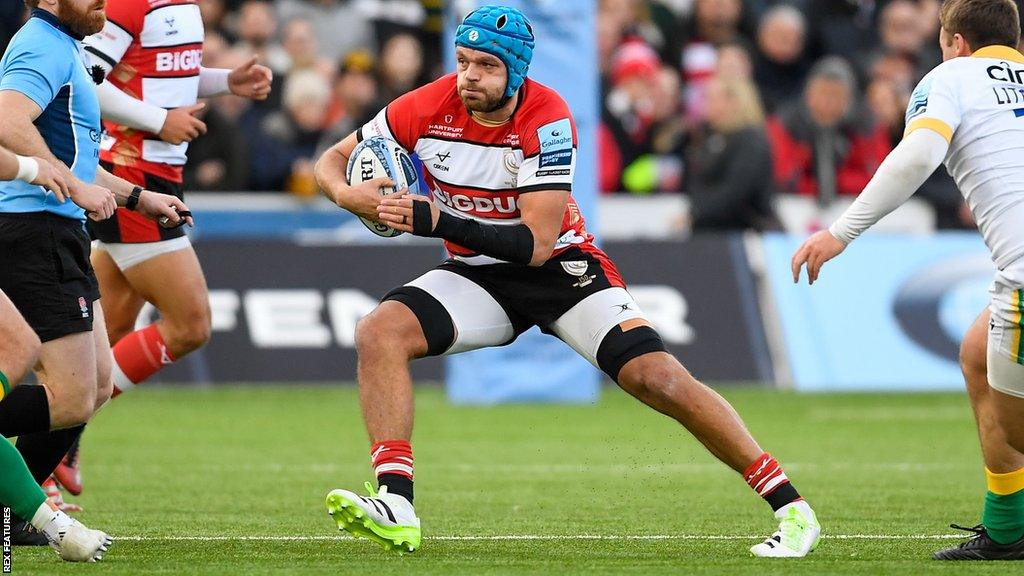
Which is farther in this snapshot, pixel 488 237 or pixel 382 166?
pixel 382 166

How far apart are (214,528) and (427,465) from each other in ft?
9.17

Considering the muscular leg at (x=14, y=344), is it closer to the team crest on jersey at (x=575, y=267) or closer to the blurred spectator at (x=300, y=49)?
the team crest on jersey at (x=575, y=267)

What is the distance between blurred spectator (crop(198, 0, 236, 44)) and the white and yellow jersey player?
39.5ft

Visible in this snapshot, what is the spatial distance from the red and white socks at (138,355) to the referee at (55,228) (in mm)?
2074

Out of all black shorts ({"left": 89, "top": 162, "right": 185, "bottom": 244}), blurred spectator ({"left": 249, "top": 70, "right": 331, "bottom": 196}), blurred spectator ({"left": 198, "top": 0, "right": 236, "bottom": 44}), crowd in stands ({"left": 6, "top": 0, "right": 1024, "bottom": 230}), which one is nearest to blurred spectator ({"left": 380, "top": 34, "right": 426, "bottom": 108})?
crowd in stands ({"left": 6, "top": 0, "right": 1024, "bottom": 230})

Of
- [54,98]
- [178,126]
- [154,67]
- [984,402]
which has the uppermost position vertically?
[54,98]

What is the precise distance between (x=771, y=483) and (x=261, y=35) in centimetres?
1150

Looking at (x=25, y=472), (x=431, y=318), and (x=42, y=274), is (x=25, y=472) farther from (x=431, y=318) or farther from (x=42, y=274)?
(x=431, y=318)

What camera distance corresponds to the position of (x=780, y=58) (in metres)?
17.8

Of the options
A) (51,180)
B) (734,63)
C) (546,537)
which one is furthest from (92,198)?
(734,63)

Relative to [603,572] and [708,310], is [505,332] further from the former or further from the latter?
[708,310]

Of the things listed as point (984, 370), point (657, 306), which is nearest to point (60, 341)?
point (984, 370)

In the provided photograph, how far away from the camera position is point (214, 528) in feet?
23.0

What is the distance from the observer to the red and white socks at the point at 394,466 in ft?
20.4
